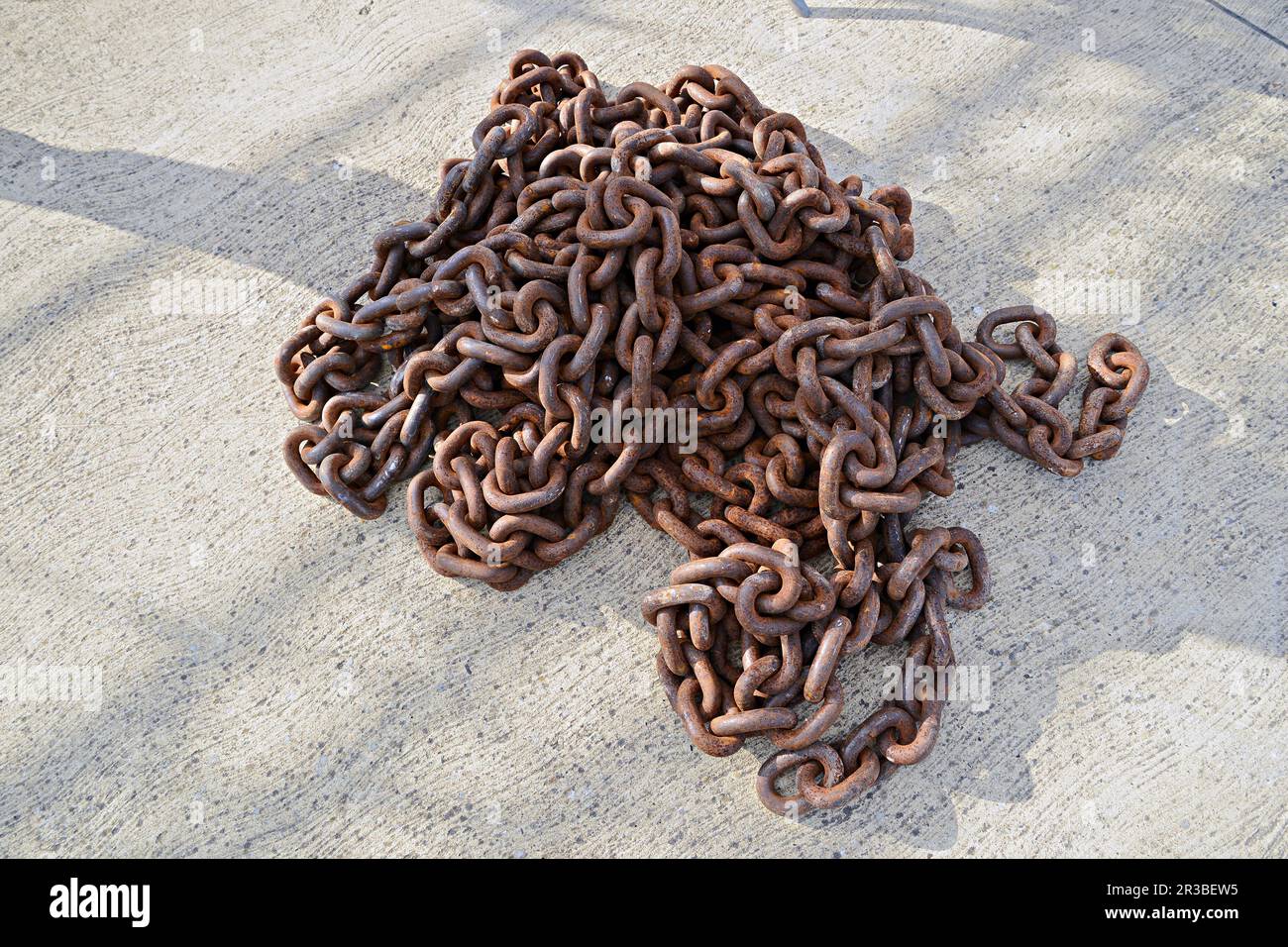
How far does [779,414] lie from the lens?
3033 mm

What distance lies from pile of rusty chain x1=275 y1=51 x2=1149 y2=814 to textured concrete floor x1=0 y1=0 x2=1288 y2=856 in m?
0.18

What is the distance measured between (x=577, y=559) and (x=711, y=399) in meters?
0.73

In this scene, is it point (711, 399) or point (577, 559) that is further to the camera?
point (577, 559)

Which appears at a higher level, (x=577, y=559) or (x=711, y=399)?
(x=711, y=399)

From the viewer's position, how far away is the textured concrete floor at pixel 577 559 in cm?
280

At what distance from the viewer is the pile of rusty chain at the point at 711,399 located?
9.25 ft

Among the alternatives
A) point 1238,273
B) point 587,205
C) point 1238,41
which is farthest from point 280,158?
point 1238,41

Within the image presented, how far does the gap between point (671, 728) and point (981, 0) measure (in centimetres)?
390

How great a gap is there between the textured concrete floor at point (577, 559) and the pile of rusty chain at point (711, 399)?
0.18 meters

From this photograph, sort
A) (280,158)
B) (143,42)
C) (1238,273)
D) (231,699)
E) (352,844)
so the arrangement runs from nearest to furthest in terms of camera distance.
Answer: (352,844) < (231,699) < (1238,273) < (280,158) < (143,42)

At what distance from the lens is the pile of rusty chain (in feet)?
9.25

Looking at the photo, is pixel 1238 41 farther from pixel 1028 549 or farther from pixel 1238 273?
pixel 1028 549

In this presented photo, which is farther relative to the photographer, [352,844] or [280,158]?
[280,158]

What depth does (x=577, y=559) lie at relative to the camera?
3.21m
